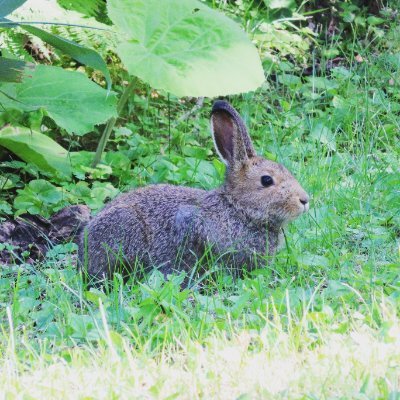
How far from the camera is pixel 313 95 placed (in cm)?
786

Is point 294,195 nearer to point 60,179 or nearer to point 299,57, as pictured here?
point 60,179

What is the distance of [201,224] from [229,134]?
0.59 m

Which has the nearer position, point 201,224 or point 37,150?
point 201,224

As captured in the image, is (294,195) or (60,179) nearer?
(294,195)

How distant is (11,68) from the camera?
5496 millimetres

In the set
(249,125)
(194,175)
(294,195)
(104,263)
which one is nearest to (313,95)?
(249,125)

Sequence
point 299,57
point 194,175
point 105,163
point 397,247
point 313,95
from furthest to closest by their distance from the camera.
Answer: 1. point 299,57
2. point 313,95
3. point 105,163
4. point 194,175
5. point 397,247

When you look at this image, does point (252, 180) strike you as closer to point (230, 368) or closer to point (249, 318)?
point (249, 318)

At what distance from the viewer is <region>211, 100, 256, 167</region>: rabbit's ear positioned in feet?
17.7

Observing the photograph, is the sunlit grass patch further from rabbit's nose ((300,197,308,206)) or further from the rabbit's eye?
the rabbit's eye

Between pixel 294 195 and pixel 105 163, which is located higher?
pixel 294 195

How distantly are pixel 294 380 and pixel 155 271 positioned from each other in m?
1.61

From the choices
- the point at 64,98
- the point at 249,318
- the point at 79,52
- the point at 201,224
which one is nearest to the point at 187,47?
the point at 64,98

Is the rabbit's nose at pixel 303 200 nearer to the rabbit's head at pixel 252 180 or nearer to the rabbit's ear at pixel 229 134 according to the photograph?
the rabbit's head at pixel 252 180
